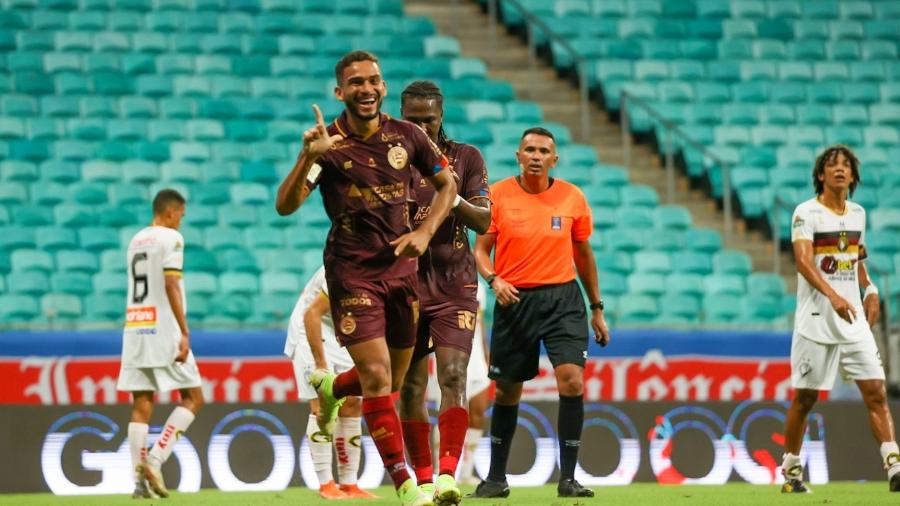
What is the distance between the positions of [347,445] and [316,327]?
2.65 feet

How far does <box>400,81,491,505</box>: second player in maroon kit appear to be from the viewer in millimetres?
7270

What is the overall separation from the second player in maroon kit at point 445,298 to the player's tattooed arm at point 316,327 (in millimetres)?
1122

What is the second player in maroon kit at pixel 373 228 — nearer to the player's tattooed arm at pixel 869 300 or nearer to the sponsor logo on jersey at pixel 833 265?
the sponsor logo on jersey at pixel 833 265

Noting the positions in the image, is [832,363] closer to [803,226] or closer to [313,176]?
[803,226]

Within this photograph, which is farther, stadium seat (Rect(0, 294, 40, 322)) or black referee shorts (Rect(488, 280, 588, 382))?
stadium seat (Rect(0, 294, 40, 322))

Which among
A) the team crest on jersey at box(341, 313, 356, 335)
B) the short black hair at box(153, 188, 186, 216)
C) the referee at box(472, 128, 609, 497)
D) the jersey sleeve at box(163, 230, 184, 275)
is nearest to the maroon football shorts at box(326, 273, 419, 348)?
the team crest on jersey at box(341, 313, 356, 335)

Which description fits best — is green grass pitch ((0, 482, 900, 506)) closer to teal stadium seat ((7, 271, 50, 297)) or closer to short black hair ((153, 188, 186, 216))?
short black hair ((153, 188, 186, 216))

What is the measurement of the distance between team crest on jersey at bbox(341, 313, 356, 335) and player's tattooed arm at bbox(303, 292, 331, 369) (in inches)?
86.2

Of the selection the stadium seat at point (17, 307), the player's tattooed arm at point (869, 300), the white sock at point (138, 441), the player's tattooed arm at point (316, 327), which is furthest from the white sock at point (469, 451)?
the stadium seat at point (17, 307)

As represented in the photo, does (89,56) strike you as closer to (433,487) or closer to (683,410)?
(683,410)

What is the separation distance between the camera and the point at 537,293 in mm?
8953

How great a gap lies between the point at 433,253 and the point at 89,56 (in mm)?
11165

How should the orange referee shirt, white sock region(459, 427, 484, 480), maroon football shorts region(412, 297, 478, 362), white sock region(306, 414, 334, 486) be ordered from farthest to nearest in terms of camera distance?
white sock region(459, 427, 484, 480) → white sock region(306, 414, 334, 486) → the orange referee shirt → maroon football shorts region(412, 297, 478, 362)

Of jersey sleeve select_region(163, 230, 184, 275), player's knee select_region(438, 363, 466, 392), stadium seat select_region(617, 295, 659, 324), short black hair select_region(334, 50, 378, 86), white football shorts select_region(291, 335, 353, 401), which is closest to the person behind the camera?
short black hair select_region(334, 50, 378, 86)
